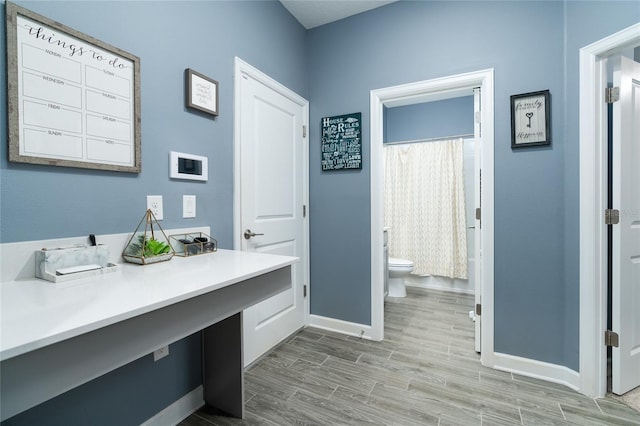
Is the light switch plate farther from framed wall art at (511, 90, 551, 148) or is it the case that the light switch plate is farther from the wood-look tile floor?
framed wall art at (511, 90, 551, 148)

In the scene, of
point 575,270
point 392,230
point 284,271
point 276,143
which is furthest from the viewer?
point 392,230

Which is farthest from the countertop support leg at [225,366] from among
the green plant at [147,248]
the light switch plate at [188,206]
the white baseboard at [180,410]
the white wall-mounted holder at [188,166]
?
the white wall-mounted holder at [188,166]

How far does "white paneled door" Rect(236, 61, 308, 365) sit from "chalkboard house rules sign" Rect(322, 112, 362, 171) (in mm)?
212

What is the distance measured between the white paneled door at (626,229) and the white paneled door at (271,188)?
2.10m

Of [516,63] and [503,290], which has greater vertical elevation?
[516,63]

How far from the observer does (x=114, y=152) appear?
1244 mm

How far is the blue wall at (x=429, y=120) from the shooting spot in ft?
12.1

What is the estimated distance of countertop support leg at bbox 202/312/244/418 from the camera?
151 cm

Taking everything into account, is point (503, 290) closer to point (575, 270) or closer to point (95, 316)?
point (575, 270)

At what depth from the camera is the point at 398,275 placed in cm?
337

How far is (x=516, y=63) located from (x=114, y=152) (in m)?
2.43

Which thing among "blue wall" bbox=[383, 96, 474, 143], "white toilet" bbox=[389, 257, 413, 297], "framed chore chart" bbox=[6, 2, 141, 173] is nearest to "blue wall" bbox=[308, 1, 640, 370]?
"white toilet" bbox=[389, 257, 413, 297]

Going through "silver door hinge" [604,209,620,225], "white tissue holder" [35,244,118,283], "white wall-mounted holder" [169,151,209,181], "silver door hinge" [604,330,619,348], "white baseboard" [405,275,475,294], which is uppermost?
"white wall-mounted holder" [169,151,209,181]

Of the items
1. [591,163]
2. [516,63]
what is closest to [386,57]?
[516,63]
